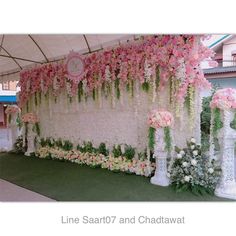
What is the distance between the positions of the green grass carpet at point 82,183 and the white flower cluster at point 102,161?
11cm

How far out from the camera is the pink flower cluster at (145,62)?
318 centimetres

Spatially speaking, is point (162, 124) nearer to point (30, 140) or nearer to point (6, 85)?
point (30, 140)

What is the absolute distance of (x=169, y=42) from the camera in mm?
3326

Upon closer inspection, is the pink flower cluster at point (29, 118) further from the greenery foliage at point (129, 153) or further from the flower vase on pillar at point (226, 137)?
the flower vase on pillar at point (226, 137)

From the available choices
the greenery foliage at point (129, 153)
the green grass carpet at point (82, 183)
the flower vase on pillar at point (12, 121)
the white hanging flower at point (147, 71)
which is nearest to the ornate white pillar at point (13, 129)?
the flower vase on pillar at point (12, 121)

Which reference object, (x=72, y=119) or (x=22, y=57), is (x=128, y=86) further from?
(x=22, y=57)

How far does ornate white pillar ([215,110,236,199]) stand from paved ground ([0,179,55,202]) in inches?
75.9

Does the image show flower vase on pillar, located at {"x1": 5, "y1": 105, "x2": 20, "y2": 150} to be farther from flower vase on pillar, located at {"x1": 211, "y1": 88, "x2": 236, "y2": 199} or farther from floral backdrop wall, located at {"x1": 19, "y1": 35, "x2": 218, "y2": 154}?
flower vase on pillar, located at {"x1": 211, "y1": 88, "x2": 236, "y2": 199}

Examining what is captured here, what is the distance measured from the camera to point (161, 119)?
320cm

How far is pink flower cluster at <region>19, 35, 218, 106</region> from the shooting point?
3.18m

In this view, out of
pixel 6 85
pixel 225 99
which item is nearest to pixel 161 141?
pixel 225 99

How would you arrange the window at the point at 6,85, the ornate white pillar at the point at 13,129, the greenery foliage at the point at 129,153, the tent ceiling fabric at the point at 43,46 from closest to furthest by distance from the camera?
the greenery foliage at the point at 129,153, the tent ceiling fabric at the point at 43,46, the ornate white pillar at the point at 13,129, the window at the point at 6,85

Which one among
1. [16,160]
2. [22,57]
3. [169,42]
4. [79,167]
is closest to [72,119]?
[79,167]

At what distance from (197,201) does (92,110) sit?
2.37 m
